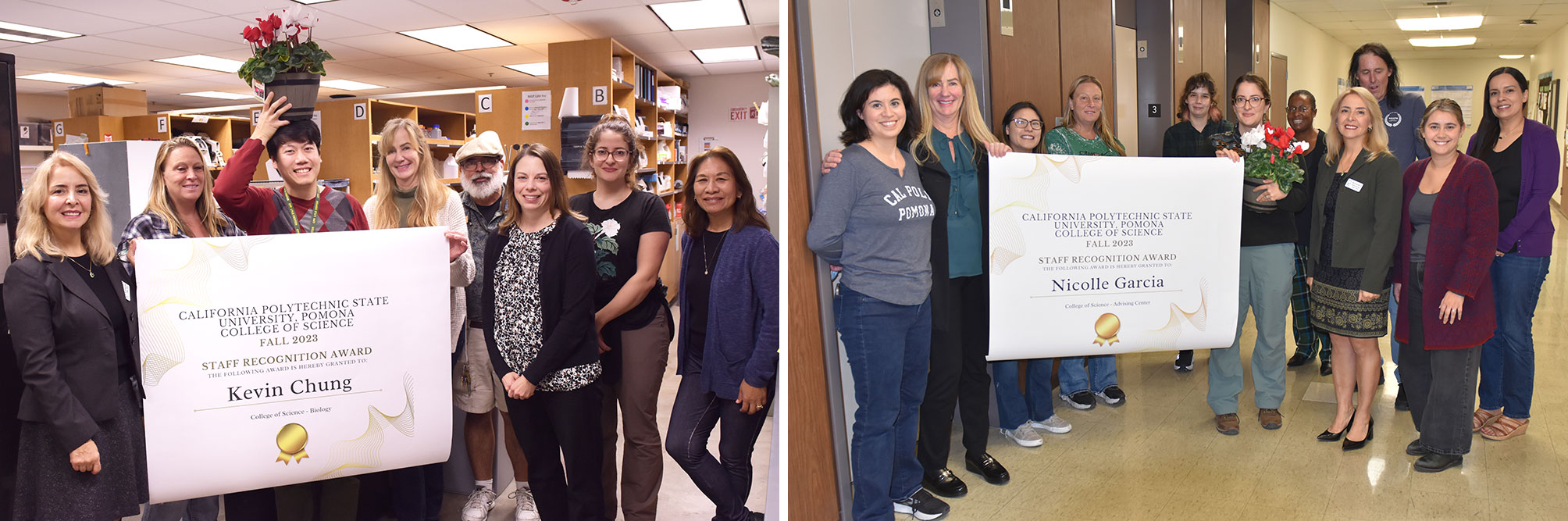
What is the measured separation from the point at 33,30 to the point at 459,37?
3.58 meters

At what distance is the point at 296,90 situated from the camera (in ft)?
7.92

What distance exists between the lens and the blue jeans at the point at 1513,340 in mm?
3131

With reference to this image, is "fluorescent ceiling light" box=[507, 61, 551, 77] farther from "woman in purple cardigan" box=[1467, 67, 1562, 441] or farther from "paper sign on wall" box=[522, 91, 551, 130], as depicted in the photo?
"woman in purple cardigan" box=[1467, 67, 1562, 441]

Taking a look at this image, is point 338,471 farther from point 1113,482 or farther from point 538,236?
point 1113,482

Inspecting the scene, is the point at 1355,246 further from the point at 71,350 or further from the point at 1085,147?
the point at 71,350

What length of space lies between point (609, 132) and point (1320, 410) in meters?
3.30

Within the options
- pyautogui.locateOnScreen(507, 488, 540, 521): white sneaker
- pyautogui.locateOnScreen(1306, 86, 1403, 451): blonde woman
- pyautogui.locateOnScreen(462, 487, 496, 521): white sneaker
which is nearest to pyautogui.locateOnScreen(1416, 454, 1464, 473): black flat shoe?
pyautogui.locateOnScreen(1306, 86, 1403, 451): blonde woman

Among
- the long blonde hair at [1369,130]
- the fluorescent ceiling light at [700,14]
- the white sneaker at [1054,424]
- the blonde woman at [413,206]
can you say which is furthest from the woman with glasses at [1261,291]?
the fluorescent ceiling light at [700,14]

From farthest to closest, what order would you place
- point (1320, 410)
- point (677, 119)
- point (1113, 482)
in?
point (677, 119) < point (1320, 410) < point (1113, 482)

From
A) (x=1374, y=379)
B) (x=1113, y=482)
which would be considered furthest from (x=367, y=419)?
(x=1374, y=379)

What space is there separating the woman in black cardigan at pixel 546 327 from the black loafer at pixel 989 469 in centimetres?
132

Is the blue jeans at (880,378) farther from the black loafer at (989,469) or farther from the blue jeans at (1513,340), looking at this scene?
the blue jeans at (1513,340)

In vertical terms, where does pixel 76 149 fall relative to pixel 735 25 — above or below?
below

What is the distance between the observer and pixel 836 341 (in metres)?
2.41
